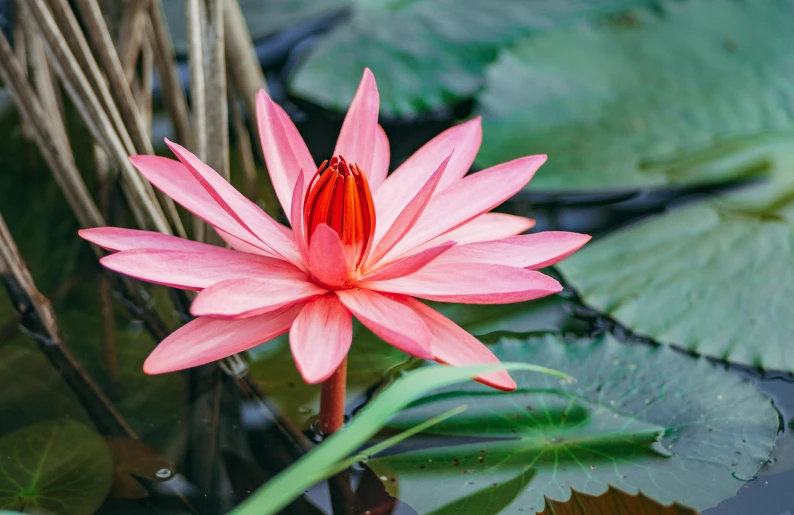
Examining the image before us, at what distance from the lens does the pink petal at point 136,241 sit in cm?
93

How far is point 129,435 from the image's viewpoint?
3.95ft

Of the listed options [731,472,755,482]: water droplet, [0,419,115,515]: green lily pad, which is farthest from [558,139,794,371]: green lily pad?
[0,419,115,515]: green lily pad

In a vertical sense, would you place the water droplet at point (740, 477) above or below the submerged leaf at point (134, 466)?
below

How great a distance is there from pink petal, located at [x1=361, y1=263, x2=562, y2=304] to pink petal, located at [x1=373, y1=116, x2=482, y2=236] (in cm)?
14

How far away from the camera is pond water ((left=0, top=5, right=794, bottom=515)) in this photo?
1096 millimetres

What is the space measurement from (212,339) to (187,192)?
0.25 metres

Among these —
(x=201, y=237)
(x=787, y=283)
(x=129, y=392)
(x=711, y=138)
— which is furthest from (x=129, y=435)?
(x=711, y=138)

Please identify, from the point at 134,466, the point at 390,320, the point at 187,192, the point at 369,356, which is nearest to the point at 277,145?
the point at 187,192

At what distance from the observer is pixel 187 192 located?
0.98 meters

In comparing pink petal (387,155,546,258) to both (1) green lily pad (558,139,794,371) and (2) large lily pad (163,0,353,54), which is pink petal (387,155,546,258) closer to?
(1) green lily pad (558,139,794,371)

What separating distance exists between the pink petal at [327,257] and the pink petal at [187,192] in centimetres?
11

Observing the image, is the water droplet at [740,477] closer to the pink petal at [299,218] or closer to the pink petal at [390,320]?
the pink petal at [390,320]

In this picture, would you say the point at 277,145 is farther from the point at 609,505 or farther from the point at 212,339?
the point at 609,505

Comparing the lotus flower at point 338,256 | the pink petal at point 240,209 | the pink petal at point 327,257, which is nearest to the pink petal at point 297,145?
the lotus flower at point 338,256
